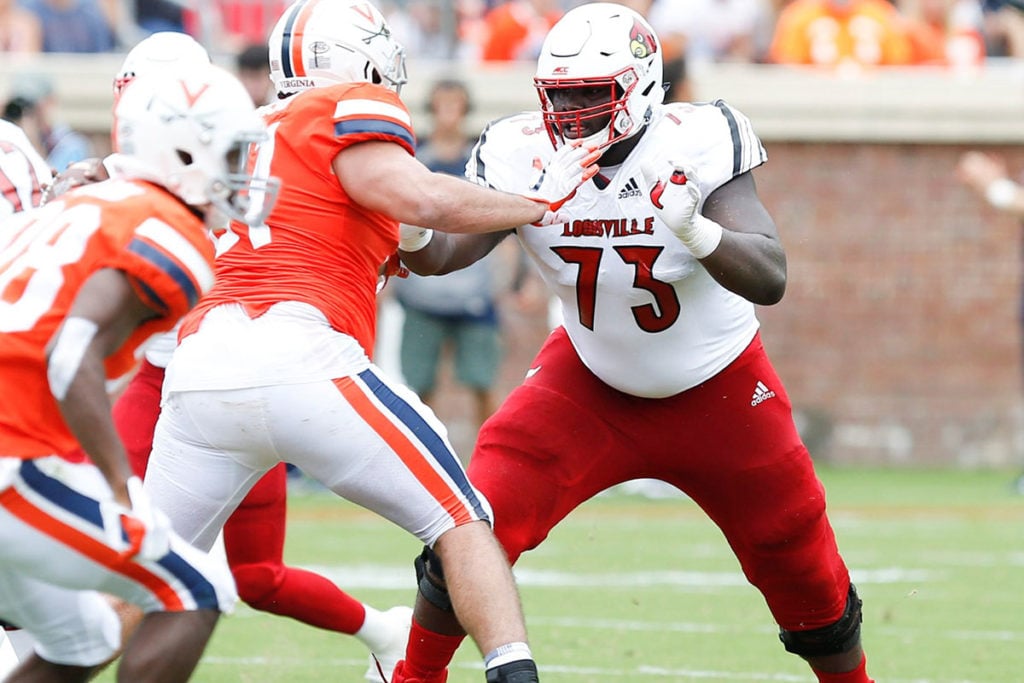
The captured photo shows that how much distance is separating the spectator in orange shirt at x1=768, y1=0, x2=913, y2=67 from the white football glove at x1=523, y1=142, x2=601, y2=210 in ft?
27.5

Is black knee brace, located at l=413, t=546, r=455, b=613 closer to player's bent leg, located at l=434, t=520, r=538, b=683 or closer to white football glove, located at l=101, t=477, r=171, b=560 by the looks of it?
player's bent leg, located at l=434, t=520, r=538, b=683

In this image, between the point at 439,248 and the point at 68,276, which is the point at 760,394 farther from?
the point at 68,276

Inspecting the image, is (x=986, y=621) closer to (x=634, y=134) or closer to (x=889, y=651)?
(x=889, y=651)

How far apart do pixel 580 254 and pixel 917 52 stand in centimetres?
867

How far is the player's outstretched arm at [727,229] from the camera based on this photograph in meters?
4.41

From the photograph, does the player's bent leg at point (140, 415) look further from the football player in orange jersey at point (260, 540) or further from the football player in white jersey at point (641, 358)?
the football player in white jersey at point (641, 358)

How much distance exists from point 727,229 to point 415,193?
890 mm

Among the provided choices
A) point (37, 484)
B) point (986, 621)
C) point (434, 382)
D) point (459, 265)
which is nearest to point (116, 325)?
point (37, 484)

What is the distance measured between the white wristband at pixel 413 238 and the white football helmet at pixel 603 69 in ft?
1.44

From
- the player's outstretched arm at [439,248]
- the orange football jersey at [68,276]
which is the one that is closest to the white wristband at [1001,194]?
the player's outstretched arm at [439,248]

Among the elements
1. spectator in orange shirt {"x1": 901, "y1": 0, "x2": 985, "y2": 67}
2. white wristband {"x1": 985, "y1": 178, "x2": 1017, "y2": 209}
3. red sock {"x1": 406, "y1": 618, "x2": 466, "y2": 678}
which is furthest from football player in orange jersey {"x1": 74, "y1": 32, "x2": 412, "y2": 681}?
spectator in orange shirt {"x1": 901, "y1": 0, "x2": 985, "y2": 67}

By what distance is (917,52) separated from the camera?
12844 millimetres

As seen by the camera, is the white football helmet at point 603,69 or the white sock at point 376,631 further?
the white sock at point 376,631

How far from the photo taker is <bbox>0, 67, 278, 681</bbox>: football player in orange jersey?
354 cm
